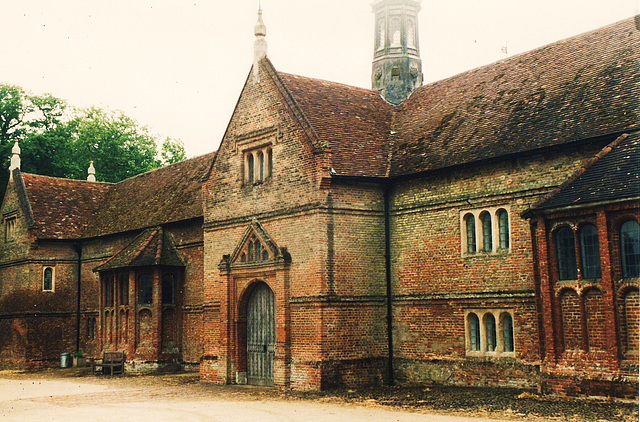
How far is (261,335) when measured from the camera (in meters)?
24.8

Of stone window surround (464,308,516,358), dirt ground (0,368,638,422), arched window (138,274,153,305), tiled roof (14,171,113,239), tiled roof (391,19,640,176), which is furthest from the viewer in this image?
tiled roof (14,171,113,239)

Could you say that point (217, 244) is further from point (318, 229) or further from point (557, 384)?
point (557, 384)

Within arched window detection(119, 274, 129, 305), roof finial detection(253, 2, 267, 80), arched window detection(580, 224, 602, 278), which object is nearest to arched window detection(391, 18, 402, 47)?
roof finial detection(253, 2, 267, 80)

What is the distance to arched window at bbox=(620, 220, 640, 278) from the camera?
53.4 ft

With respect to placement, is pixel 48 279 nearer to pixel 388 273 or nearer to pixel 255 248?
pixel 255 248

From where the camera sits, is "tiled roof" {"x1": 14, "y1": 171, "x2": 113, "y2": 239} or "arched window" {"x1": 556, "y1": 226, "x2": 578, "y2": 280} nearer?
"arched window" {"x1": 556, "y1": 226, "x2": 578, "y2": 280}

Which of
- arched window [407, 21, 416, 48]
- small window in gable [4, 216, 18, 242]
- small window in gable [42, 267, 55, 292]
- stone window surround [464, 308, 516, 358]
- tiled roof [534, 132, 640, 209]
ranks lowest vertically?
stone window surround [464, 308, 516, 358]

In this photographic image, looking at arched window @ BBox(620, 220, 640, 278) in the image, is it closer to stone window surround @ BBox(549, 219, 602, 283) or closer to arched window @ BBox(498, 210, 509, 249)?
stone window surround @ BBox(549, 219, 602, 283)

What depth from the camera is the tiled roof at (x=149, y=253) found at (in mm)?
31266

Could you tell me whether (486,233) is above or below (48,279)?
above

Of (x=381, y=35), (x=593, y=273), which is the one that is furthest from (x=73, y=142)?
(x=593, y=273)

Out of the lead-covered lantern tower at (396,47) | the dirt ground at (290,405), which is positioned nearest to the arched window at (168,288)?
the dirt ground at (290,405)

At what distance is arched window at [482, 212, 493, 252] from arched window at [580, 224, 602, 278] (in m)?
4.02

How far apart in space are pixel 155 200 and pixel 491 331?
19662 millimetres
